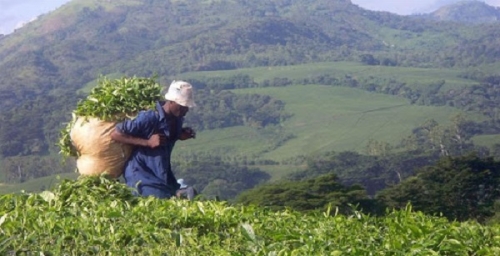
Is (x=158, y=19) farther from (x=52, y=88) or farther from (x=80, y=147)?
(x=80, y=147)

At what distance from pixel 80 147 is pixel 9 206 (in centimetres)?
192

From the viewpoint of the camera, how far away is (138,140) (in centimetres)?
565

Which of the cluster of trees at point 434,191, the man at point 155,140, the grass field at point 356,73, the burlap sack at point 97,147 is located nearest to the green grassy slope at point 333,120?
the grass field at point 356,73

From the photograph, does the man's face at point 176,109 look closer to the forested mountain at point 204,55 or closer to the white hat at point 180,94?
the white hat at point 180,94

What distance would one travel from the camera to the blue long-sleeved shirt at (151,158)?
569 cm

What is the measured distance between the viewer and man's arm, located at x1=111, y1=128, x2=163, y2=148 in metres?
5.61

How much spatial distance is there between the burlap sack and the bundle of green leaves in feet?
0.17

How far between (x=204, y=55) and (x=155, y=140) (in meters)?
131

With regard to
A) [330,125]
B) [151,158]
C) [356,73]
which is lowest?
[330,125]

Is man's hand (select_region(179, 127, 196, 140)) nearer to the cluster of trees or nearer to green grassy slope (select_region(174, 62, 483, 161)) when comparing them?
the cluster of trees

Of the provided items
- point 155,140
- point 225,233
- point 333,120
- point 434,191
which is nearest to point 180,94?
point 155,140

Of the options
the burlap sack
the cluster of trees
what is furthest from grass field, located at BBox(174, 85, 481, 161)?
the burlap sack

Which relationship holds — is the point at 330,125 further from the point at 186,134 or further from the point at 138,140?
the point at 138,140

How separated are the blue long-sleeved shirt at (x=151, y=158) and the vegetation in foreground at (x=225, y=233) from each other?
75.6 inches
